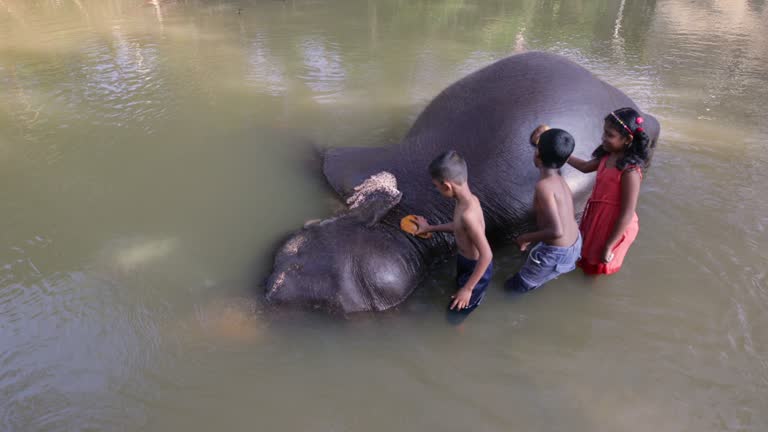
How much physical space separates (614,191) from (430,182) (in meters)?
1.39

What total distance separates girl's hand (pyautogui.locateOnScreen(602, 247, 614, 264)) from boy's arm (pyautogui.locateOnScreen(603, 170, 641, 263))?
0.28ft

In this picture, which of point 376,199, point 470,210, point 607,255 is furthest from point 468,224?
point 607,255

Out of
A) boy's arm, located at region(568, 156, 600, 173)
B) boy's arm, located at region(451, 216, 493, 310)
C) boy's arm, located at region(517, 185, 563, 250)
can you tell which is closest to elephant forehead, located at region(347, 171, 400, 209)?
boy's arm, located at region(451, 216, 493, 310)

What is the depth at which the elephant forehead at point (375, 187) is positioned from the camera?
Answer: 3639 millimetres

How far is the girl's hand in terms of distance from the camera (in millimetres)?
3303

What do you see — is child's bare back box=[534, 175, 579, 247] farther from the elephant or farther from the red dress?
the elephant

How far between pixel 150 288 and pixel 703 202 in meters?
4.84

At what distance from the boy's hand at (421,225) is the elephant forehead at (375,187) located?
1.03ft

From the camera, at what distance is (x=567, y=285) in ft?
11.5

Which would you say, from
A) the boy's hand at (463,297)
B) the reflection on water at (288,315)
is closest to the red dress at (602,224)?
the reflection on water at (288,315)

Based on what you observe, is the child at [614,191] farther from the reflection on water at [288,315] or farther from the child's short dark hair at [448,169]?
the child's short dark hair at [448,169]

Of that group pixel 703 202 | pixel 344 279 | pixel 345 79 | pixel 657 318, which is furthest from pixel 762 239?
pixel 345 79

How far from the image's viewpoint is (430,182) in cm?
391

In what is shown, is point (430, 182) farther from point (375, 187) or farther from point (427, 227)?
point (427, 227)
